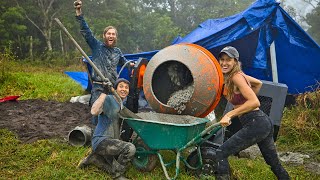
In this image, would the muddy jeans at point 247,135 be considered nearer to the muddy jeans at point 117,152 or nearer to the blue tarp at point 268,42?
the muddy jeans at point 117,152

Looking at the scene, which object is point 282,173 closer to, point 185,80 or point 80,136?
point 185,80

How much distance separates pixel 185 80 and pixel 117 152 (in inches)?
47.8

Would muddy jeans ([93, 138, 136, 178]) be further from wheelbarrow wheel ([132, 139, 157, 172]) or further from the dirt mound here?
the dirt mound

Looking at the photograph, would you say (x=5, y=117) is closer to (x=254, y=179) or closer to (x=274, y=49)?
(x=254, y=179)

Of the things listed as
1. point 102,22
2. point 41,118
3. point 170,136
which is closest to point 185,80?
point 170,136

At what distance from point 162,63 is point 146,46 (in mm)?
19247

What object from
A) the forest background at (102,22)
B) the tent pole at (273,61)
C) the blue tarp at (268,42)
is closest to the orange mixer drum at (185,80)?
the blue tarp at (268,42)

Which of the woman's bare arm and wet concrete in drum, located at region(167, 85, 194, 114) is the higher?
the woman's bare arm

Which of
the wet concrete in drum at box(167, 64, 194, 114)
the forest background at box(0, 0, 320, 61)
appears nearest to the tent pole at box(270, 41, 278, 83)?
the wet concrete in drum at box(167, 64, 194, 114)

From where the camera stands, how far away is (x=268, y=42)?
5.41 m

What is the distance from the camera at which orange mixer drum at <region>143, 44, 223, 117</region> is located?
3338 millimetres

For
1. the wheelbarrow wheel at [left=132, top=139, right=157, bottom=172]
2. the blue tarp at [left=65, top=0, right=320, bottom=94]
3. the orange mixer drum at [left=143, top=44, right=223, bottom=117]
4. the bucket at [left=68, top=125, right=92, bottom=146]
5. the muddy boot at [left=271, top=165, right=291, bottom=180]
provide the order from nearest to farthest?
the muddy boot at [left=271, top=165, right=291, bottom=180] < the wheelbarrow wheel at [left=132, top=139, right=157, bottom=172] < the orange mixer drum at [left=143, top=44, right=223, bottom=117] < the bucket at [left=68, top=125, right=92, bottom=146] < the blue tarp at [left=65, top=0, right=320, bottom=94]

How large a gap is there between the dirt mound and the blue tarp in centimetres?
160

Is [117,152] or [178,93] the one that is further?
[178,93]
